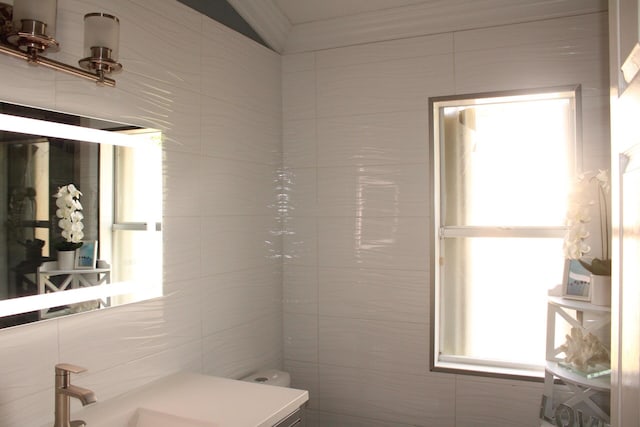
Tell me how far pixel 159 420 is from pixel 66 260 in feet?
1.79

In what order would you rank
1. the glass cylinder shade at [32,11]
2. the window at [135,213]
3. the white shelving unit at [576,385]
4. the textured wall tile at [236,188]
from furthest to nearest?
1. the textured wall tile at [236,188]
2. the white shelving unit at [576,385]
3. the window at [135,213]
4. the glass cylinder shade at [32,11]

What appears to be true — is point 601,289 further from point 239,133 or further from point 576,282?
point 239,133

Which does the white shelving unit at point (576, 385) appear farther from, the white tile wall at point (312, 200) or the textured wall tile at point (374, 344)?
the textured wall tile at point (374, 344)

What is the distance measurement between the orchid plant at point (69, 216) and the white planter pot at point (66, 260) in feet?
0.04

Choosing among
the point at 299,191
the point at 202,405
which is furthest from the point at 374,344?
the point at 202,405

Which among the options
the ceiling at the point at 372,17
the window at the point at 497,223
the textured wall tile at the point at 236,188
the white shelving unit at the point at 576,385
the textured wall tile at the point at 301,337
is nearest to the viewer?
the white shelving unit at the point at 576,385

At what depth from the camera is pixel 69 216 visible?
1.40 m

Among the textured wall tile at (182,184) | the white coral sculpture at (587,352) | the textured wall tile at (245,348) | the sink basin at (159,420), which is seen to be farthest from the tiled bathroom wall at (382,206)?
the sink basin at (159,420)

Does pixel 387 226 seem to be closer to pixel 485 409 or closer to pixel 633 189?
pixel 485 409

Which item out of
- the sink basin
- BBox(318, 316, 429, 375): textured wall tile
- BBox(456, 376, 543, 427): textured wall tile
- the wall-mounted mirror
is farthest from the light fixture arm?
BBox(456, 376, 543, 427): textured wall tile

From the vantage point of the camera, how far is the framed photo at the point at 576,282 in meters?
1.92

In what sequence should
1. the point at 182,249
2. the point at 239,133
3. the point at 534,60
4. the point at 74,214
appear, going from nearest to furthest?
the point at 74,214
the point at 182,249
the point at 534,60
the point at 239,133

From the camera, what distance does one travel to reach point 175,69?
72.9 inches

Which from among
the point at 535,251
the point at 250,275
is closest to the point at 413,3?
the point at 535,251
